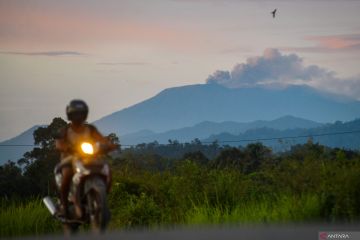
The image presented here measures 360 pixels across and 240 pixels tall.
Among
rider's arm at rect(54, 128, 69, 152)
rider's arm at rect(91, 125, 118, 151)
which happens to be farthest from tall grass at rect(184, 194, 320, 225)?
rider's arm at rect(54, 128, 69, 152)

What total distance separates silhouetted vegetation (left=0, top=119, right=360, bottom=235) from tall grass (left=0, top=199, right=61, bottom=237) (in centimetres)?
13

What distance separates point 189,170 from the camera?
50.4 feet

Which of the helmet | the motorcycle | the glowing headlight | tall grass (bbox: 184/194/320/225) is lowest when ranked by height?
tall grass (bbox: 184/194/320/225)

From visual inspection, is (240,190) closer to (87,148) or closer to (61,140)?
(61,140)

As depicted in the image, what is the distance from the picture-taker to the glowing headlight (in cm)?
926

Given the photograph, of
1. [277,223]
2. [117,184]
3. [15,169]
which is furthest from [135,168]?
[15,169]

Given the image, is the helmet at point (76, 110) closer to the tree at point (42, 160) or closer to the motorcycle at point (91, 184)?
the motorcycle at point (91, 184)

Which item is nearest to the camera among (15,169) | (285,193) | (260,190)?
(285,193)

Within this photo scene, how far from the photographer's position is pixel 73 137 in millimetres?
9719

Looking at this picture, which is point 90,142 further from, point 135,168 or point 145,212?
point 135,168

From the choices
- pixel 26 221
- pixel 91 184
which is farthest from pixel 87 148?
pixel 26 221

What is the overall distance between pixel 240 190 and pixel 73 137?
16.8ft

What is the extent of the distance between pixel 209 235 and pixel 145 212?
490 centimetres

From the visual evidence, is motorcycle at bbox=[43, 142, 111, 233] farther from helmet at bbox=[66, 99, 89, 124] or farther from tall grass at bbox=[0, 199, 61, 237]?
tall grass at bbox=[0, 199, 61, 237]
